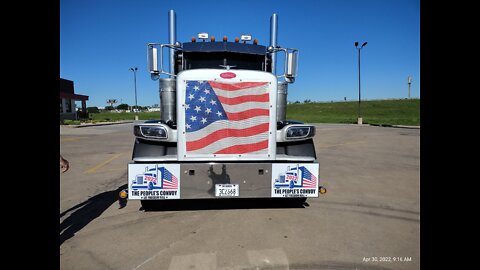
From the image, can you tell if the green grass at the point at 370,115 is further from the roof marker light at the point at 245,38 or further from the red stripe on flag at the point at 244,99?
the red stripe on flag at the point at 244,99

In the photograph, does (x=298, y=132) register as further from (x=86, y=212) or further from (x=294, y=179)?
(x=86, y=212)

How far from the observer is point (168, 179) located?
3.52 metres

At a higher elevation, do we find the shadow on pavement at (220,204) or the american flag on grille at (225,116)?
the american flag on grille at (225,116)

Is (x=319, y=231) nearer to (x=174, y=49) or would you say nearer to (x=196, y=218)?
(x=196, y=218)

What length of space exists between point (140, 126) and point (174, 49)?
222 centimetres

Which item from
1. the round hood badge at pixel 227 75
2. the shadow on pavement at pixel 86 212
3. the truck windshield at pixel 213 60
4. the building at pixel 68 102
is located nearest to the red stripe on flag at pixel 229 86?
the round hood badge at pixel 227 75

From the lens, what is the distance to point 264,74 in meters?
3.88

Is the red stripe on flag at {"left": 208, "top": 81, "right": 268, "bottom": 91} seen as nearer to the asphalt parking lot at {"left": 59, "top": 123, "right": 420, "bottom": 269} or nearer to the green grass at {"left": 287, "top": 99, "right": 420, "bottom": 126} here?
the asphalt parking lot at {"left": 59, "top": 123, "right": 420, "bottom": 269}

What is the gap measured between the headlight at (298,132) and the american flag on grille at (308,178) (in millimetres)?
505

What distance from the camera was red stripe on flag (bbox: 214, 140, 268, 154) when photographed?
3752mm

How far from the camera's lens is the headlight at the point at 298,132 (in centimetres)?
391

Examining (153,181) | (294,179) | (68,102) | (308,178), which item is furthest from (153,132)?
(68,102)

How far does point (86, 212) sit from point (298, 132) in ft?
12.0

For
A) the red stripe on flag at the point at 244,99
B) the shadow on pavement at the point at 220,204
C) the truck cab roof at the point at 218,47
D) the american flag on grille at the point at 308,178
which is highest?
the truck cab roof at the point at 218,47
